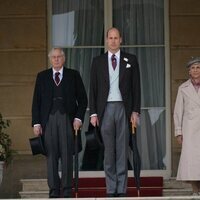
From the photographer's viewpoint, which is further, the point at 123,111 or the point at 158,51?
the point at 158,51

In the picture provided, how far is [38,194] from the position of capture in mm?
10297

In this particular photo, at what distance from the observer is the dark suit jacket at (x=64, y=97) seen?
27.5 feet

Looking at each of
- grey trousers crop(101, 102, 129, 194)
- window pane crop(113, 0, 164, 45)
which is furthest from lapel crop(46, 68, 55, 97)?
window pane crop(113, 0, 164, 45)

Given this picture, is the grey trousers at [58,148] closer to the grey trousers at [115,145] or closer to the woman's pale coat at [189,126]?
the grey trousers at [115,145]

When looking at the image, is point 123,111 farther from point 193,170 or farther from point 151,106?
point 151,106

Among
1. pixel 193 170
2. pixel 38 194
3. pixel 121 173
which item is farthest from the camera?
pixel 38 194

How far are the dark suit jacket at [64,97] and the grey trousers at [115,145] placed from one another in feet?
1.34

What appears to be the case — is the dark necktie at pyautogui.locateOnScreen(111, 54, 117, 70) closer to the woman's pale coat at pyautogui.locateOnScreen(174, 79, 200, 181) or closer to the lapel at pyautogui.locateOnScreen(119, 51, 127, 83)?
the lapel at pyautogui.locateOnScreen(119, 51, 127, 83)

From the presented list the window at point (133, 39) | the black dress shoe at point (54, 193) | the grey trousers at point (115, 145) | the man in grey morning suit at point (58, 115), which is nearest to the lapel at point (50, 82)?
the man in grey morning suit at point (58, 115)

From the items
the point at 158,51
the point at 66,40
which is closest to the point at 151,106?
the point at 158,51

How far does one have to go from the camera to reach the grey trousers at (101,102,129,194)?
7992mm

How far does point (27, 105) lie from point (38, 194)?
1.28 m

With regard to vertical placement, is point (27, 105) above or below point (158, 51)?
below

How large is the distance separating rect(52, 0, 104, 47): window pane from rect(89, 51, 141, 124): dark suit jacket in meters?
2.77
